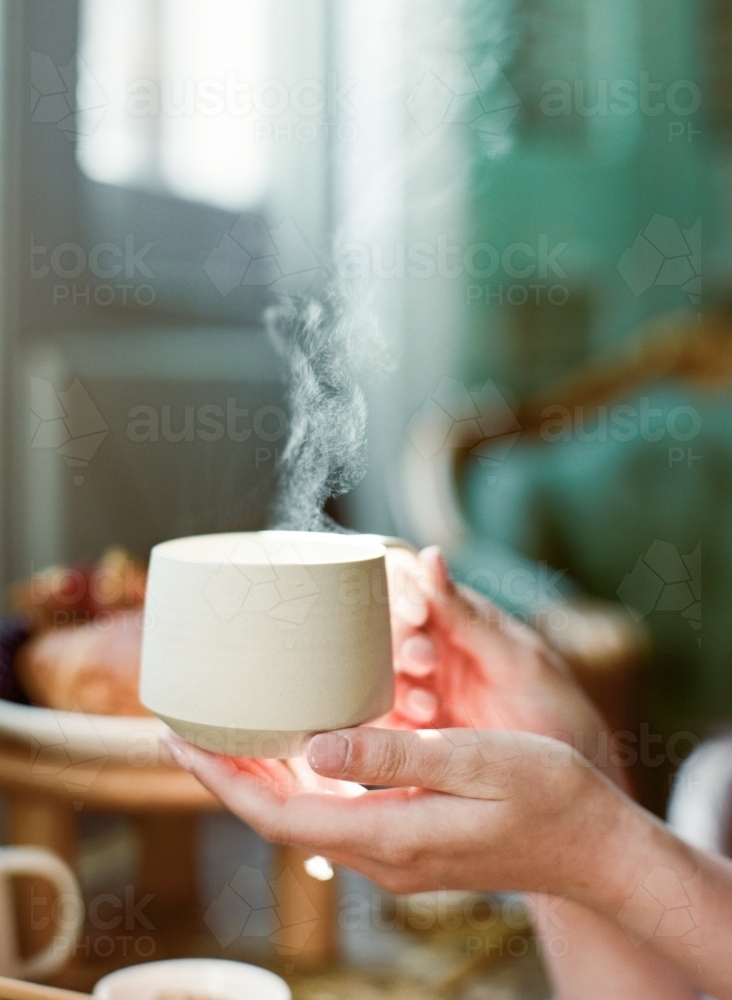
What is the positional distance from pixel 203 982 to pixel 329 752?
101mm

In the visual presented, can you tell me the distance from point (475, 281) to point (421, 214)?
0.56 feet

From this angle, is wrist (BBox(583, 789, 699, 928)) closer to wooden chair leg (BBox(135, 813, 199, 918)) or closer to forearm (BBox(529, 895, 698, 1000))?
forearm (BBox(529, 895, 698, 1000))

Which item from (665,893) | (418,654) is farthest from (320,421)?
(665,893)

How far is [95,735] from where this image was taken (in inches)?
17.4

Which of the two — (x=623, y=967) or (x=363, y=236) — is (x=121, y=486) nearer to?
(x=363, y=236)

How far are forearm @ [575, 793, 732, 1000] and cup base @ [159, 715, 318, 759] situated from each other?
13 centimetres

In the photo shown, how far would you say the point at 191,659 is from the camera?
272 mm

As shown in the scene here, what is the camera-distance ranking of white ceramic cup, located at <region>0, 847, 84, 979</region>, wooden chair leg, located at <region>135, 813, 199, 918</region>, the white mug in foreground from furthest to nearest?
wooden chair leg, located at <region>135, 813, 199, 918</region>
white ceramic cup, located at <region>0, 847, 84, 979</region>
the white mug in foreground

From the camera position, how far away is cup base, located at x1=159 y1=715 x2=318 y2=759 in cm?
27

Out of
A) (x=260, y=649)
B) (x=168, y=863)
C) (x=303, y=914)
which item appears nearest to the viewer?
(x=260, y=649)

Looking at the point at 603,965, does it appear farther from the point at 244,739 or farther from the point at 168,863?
the point at 168,863

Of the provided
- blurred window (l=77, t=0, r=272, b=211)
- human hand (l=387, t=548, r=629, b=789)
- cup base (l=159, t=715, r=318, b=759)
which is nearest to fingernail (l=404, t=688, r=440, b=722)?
human hand (l=387, t=548, r=629, b=789)

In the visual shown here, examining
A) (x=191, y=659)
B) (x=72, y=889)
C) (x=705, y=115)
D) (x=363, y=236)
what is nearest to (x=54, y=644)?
(x=72, y=889)

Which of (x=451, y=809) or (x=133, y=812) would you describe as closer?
(x=451, y=809)
